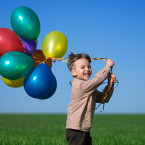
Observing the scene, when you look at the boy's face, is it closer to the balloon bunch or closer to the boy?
the boy

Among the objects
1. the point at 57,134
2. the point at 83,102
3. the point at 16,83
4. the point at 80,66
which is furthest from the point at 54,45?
the point at 57,134

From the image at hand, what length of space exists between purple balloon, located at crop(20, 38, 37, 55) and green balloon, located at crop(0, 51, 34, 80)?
0.34m

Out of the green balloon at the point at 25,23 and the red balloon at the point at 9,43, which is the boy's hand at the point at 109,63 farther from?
the red balloon at the point at 9,43

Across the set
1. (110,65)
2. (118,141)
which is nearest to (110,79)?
(110,65)

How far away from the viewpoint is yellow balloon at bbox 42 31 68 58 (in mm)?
4500

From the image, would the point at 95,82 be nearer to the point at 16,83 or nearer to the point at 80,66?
the point at 80,66

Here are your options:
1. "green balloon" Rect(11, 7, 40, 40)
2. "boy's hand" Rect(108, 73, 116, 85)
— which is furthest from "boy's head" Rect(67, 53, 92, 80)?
"green balloon" Rect(11, 7, 40, 40)

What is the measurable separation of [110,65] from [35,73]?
4.15ft

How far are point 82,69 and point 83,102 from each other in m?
0.40

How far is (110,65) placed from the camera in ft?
11.3

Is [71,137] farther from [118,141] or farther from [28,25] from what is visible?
[118,141]

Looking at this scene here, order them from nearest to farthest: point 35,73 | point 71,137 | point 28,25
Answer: point 71,137 < point 35,73 < point 28,25

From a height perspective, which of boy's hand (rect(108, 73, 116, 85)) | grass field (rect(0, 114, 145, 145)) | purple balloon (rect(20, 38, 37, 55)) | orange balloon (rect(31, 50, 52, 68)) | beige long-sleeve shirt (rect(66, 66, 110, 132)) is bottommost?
grass field (rect(0, 114, 145, 145))

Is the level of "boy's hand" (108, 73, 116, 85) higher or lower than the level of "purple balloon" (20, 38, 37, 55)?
lower
